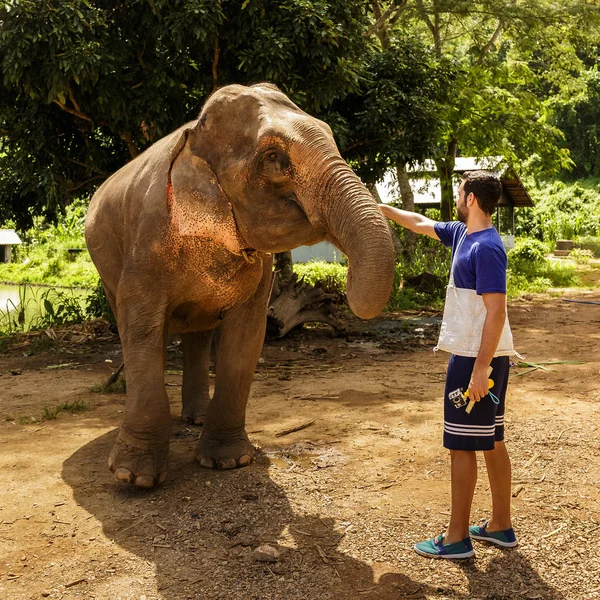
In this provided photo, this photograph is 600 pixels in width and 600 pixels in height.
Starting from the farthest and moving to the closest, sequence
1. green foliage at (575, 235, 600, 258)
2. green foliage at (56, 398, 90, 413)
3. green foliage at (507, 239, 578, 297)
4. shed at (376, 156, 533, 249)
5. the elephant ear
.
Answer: green foliage at (575, 235, 600, 258) → shed at (376, 156, 533, 249) → green foliage at (507, 239, 578, 297) → green foliage at (56, 398, 90, 413) → the elephant ear

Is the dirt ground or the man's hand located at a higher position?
the man's hand

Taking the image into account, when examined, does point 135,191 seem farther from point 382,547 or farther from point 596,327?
point 596,327

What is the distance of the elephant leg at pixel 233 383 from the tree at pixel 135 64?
395 centimetres

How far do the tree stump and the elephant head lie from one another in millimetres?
5116

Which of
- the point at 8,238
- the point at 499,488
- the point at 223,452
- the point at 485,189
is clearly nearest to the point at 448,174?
the point at 223,452

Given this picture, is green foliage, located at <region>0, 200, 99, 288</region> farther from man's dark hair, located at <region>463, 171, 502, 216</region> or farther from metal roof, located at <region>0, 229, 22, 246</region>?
man's dark hair, located at <region>463, 171, 502, 216</region>

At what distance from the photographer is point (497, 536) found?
3.54m

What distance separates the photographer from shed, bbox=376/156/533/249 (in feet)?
61.2

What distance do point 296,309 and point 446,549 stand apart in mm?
6036

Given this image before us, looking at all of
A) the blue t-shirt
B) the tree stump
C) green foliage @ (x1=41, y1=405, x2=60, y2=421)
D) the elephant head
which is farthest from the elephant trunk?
the tree stump

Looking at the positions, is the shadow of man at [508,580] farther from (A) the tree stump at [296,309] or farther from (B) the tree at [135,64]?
(A) the tree stump at [296,309]

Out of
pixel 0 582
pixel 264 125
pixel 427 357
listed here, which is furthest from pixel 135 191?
pixel 427 357

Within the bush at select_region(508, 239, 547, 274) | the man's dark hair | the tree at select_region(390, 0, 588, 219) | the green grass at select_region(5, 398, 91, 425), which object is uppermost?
the tree at select_region(390, 0, 588, 219)

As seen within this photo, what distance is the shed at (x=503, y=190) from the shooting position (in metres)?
18.7
